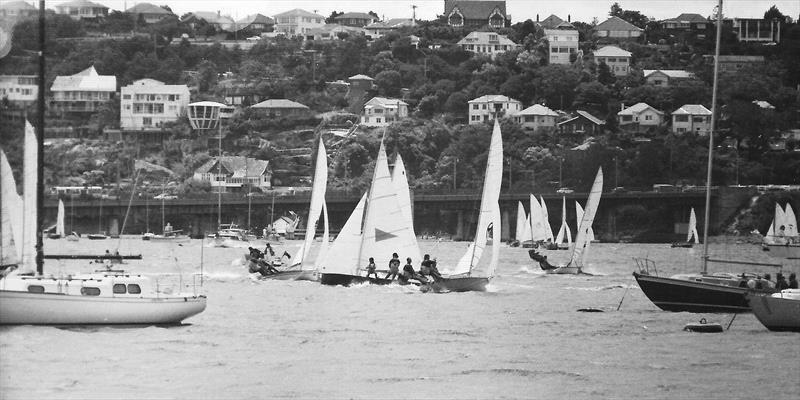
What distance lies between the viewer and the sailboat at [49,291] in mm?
41469

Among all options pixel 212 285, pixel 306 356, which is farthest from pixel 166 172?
pixel 306 356

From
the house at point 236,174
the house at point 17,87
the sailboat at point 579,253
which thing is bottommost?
the house at point 236,174

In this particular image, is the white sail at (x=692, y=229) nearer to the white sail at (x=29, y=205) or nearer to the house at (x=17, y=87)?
the house at (x=17, y=87)

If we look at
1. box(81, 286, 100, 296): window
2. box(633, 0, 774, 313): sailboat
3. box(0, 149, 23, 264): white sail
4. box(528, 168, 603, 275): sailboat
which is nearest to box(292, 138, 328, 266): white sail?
box(528, 168, 603, 275): sailboat

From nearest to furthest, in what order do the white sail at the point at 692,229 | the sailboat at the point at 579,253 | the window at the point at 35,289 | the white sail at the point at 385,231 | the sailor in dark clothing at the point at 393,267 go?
the window at the point at 35,289 → the sailor in dark clothing at the point at 393,267 → the white sail at the point at 385,231 → the sailboat at the point at 579,253 → the white sail at the point at 692,229

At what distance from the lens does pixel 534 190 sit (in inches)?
6678

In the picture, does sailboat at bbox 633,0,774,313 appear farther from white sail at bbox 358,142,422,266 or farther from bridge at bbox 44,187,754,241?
bridge at bbox 44,187,754,241

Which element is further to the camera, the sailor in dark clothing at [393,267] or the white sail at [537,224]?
the white sail at [537,224]

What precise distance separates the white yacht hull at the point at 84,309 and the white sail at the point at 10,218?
1.57 metres

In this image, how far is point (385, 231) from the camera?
5969 centimetres

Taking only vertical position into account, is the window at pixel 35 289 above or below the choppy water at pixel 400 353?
above

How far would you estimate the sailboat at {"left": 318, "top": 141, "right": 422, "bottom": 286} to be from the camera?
59.8m

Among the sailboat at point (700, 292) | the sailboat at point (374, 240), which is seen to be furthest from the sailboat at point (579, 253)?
the sailboat at point (700, 292)

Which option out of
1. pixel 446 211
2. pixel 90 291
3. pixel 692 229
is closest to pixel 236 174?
pixel 446 211
